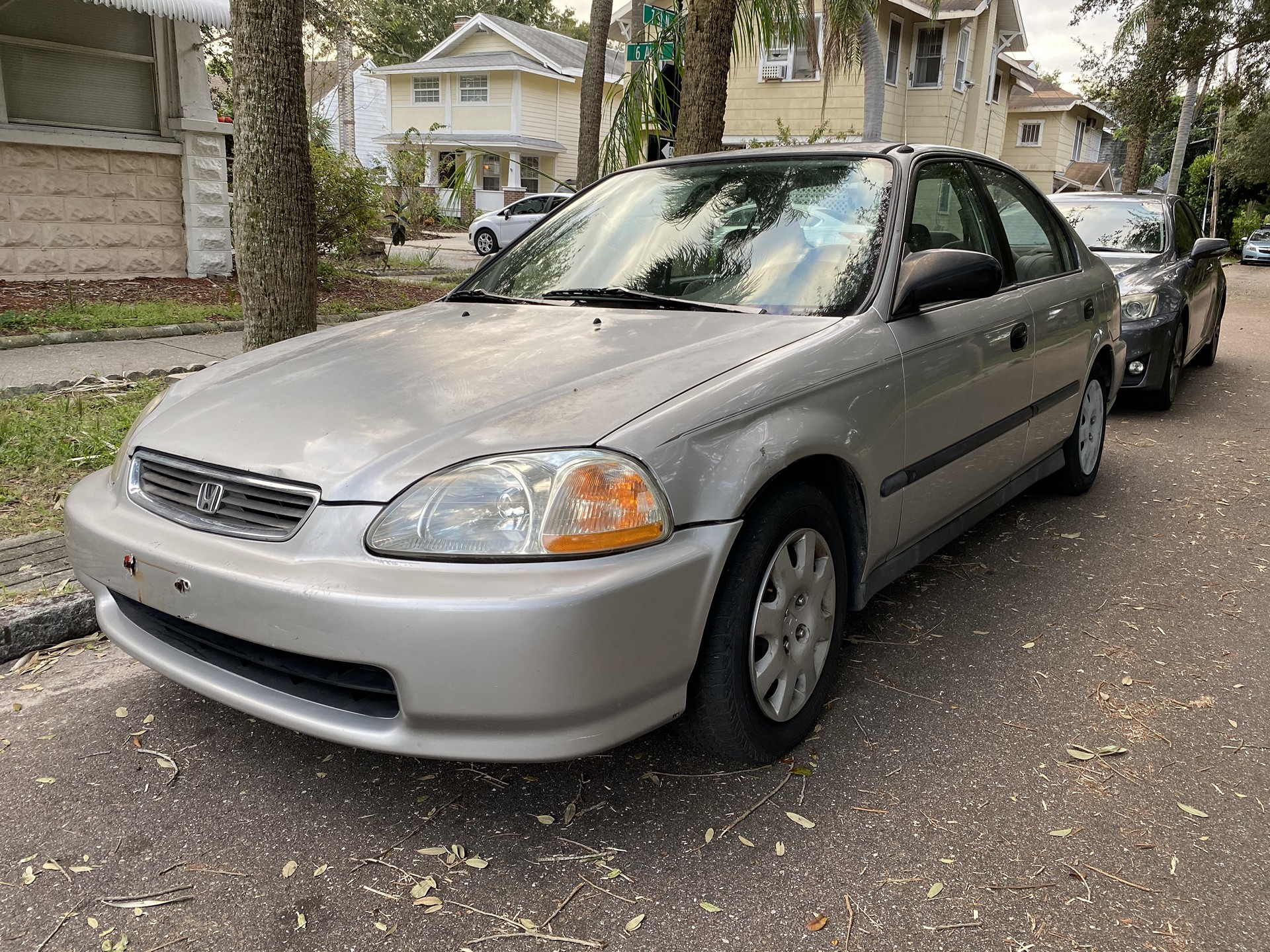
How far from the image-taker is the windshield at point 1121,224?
817 cm

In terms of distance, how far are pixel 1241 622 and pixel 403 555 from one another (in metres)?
3.22

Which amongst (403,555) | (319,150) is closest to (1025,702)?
(403,555)

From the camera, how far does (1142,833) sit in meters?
2.48

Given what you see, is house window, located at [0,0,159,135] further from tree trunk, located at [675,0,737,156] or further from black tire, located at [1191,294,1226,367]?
black tire, located at [1191,294,1226,367]

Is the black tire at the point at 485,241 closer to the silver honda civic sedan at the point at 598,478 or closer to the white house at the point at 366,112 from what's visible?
the silver honda civic sedan at the point at 598,478

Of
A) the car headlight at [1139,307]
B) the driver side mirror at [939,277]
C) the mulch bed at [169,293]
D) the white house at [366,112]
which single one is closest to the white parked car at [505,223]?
the mulch bed at [169,293]

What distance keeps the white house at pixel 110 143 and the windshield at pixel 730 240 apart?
25.3 ft

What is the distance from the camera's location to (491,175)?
3644 cm

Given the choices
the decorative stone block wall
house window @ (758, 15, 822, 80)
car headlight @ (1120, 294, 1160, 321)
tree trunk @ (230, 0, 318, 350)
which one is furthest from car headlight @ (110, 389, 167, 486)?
house window @ (758, 15, 822, 80)

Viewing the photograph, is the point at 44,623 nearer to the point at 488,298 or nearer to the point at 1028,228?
the point at 488,298

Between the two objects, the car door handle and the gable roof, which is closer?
the car door handle

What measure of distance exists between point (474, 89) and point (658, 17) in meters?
31.1

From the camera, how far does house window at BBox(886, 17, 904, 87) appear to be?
25016 mm

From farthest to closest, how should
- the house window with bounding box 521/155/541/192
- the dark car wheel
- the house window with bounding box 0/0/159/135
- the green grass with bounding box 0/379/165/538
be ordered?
the house window with bounding box 521/155/541/192
the dark car wheel
the house window with bounding box 0/0/159/135
the green grass with bounding box 0/379/165/538
